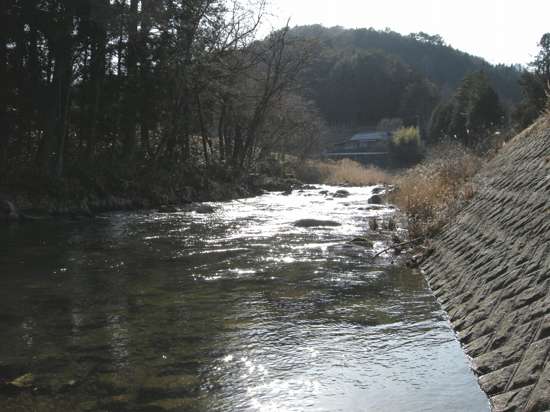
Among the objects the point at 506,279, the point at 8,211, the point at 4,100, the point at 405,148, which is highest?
the point at 4,100

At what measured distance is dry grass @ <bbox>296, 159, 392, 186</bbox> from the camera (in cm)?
4272

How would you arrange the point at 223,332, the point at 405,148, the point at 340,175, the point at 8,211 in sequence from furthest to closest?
1. the point at 405,148
2. the point at 340,175
3. the point at 8,211
4. the point at 223,332

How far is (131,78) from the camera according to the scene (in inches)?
915

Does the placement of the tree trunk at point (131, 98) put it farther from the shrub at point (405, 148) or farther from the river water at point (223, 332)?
the shrub at point (405, 148)

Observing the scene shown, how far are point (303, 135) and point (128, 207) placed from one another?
106ft

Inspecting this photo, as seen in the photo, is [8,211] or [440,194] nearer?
[440,194]

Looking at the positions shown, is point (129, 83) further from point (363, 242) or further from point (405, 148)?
point (405, 148)

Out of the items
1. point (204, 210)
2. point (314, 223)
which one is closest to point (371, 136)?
point (204, 210)

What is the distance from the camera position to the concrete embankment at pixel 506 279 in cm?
380

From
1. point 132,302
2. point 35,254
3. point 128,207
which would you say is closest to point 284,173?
point 128,207

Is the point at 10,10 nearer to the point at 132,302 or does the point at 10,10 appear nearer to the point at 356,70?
the point at 132,302

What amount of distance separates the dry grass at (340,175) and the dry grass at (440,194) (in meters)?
24.8

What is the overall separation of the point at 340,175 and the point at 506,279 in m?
38.7

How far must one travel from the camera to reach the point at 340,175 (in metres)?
43.8
